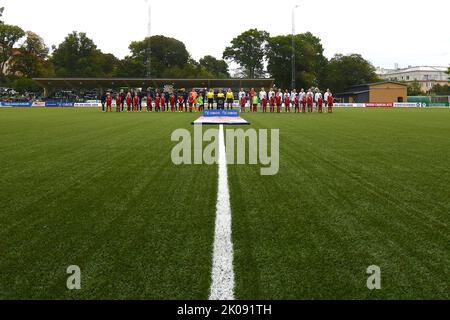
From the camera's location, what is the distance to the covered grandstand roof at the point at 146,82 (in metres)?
59.4

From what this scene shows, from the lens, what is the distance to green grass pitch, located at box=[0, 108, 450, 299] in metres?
3.26

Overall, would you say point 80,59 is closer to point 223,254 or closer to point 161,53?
point 161,53

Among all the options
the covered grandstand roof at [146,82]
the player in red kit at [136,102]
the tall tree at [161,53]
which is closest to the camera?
the player in red kit at [136,102]

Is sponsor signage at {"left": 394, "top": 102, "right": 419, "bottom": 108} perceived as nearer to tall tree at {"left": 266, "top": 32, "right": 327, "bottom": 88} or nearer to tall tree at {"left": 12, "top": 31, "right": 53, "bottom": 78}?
tall tree at {"left": 266, "top": 32, "right": 327, "bottom": 88}

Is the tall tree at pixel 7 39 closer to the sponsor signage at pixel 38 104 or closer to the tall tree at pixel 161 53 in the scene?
the tall tree at pixel 161 53

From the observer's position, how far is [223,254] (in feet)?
12.7

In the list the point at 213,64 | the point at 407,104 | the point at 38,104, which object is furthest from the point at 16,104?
the point at 213,64

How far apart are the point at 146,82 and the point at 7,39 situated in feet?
154

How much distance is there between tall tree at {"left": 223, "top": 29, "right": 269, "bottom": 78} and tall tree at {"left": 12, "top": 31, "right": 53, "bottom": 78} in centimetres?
4023

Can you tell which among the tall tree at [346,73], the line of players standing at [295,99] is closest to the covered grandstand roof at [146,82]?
the line of players standing at [295,99]

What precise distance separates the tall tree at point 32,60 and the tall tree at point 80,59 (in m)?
3.04

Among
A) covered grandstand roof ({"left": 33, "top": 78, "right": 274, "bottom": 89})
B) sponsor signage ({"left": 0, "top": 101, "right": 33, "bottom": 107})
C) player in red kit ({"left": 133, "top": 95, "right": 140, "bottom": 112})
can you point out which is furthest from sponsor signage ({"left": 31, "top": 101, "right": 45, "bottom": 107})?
player in red kit ({"left": 133, "top": 95, "right": 140, "bottom": 112})

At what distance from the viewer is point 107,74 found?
105 meters
